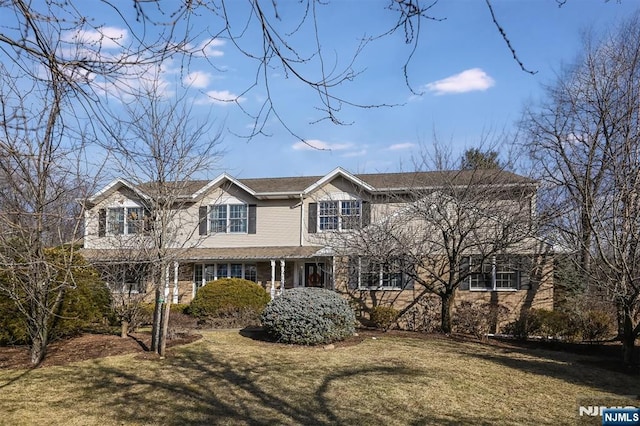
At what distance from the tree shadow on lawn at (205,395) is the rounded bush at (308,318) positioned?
2287mm

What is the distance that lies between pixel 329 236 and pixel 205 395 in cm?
1352

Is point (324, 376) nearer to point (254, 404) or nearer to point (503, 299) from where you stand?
point (254, 404)

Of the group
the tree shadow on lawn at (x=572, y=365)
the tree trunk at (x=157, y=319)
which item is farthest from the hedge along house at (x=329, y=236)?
the tree shadow on lawn at (x=572, y=365)

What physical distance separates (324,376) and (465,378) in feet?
8.78

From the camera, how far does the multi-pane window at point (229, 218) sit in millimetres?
23797

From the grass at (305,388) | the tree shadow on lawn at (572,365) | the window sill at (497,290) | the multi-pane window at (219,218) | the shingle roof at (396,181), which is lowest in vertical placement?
the tree shadow on lawn at (572,365)

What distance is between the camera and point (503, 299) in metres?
19.3

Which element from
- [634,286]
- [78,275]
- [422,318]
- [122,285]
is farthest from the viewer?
[422,318]

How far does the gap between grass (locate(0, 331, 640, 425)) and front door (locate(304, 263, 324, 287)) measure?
1043 cm

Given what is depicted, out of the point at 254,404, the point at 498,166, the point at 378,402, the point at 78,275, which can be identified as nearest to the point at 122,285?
the point at 78,275

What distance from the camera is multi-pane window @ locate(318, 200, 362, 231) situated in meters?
21.5

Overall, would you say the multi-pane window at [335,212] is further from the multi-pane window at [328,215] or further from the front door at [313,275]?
the front door at [313,275]

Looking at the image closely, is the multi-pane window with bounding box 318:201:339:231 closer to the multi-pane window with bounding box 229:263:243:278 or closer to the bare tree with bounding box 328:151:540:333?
the bare tree with bounding box 328:151:540:333
